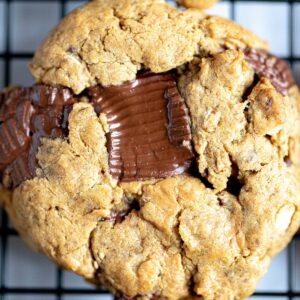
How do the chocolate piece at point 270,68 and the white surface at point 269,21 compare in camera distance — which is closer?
the chocolate piece at point 270,68

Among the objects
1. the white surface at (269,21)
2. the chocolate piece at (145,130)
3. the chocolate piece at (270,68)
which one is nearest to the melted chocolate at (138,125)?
the chocolate piece at (145,130)

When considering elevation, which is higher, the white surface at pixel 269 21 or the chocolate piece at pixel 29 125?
the white surface at pixel 269 21

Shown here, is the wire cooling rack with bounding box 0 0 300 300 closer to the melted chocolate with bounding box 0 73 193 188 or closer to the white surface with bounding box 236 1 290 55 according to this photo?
the white surface with bounding box 236 1 290 55

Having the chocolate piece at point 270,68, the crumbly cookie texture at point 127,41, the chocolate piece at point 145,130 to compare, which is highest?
the crumbly cookie texture at point 127,41

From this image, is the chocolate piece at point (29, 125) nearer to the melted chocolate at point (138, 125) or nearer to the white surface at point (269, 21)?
the melted chocolate at point (138, 125)

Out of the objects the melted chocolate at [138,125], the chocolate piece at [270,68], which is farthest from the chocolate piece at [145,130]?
the chocolate piece at [270,68]

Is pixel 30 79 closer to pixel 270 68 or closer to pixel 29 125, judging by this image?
pixel 29 125
